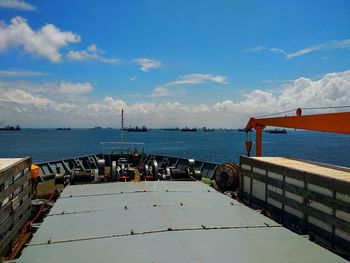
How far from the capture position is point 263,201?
11984mm

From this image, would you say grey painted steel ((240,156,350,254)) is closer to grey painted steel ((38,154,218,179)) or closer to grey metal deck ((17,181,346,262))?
grey metal deck ((17,181,346,262))

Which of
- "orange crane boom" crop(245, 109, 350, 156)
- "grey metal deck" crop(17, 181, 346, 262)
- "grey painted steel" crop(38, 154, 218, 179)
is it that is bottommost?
"grey painted steel" crop(38, 154, 218, 179)

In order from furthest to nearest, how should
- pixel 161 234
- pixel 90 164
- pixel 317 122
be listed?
pixel 90 164
pixel 317 122
pixel 161 234

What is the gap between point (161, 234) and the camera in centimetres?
587

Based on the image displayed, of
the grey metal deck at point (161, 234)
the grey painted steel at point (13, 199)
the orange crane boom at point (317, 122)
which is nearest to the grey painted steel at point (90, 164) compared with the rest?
the orange crane boom at point (317, 122)

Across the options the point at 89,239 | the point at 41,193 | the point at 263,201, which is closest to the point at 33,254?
the point at 89,239

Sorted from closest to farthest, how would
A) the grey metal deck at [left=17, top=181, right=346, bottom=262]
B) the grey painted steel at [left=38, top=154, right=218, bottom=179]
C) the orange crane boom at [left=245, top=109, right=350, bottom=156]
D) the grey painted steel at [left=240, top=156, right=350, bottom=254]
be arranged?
the grey metal deck at [left=17, top=181, right=346, bottom=262], the grey painted steel at [left=240, top=156, right=350, bottom=254], the orange crane boom at [left=245, top=109, right=350, bottom=156], the grey painted steel at [left=38, top=154, right=218, bottom=179]

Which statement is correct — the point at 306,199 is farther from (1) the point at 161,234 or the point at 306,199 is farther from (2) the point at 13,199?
(2) the point at 13,199

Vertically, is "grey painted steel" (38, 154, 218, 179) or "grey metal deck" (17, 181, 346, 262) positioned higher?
"grey metal deck" (17, 181, 346, 262)

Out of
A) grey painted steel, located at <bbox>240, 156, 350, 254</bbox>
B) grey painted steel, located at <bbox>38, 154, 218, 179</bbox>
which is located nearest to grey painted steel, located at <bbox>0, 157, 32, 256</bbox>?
grey painted steel, located at <bbox>240, 156, 350, 254</bbox>

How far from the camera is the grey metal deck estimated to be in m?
4.96

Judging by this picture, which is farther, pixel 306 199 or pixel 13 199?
pixel 13 199

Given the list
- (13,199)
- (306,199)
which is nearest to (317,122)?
(306,199)

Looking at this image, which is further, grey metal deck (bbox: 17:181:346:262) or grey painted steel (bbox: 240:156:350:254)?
grey painted steel (bbox: 240:156:350:254)
